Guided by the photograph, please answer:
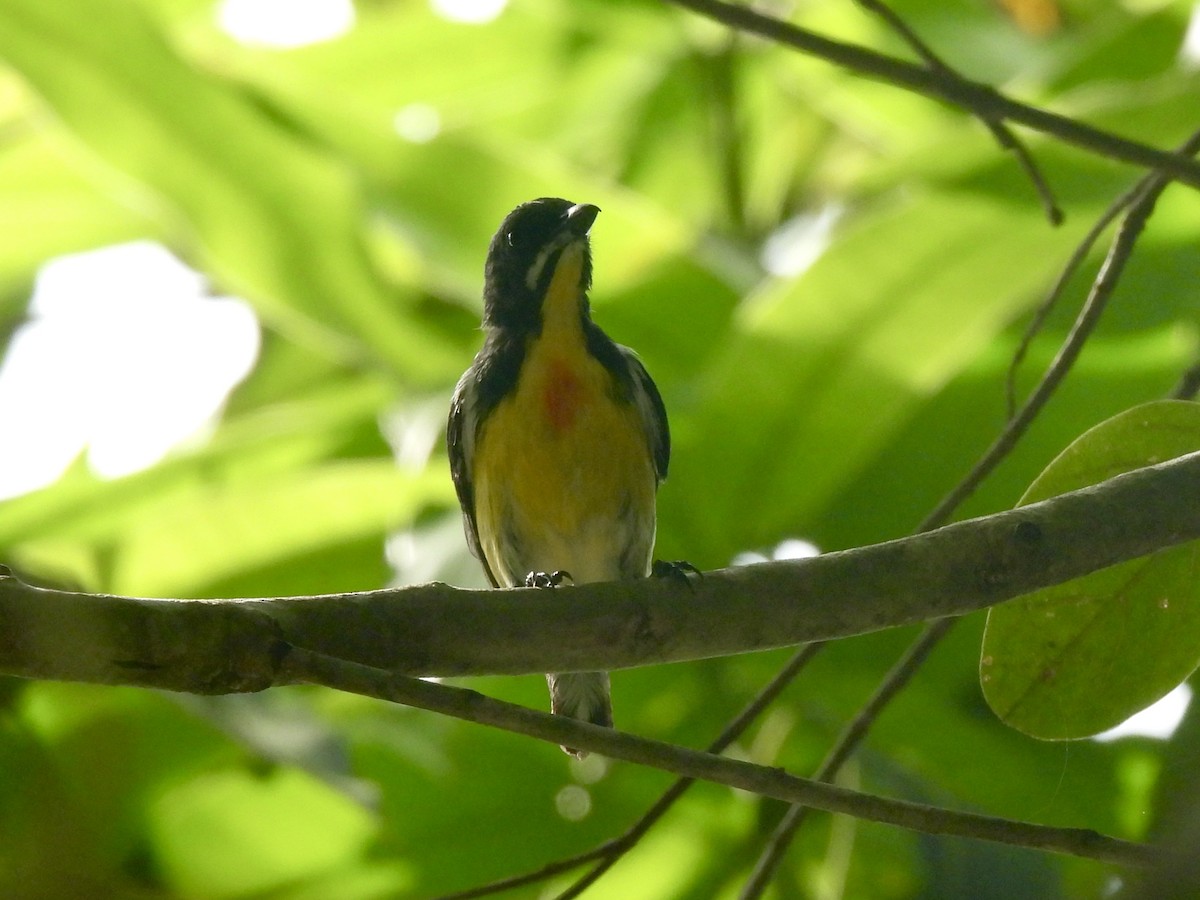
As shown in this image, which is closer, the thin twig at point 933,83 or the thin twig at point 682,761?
the thin twig at point 682,761

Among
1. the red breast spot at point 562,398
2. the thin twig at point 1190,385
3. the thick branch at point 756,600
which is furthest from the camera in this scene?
the red breast spot at point 562,398

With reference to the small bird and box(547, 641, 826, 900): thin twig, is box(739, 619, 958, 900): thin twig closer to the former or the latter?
box(547, 641, 826, 900): thin twig

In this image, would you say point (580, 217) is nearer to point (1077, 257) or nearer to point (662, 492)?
point (662, 492)

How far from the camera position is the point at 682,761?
5.37 feet

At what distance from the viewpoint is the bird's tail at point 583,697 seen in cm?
323

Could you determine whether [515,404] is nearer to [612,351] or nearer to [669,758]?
[612,351]

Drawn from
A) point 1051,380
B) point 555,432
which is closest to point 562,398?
point 555,432

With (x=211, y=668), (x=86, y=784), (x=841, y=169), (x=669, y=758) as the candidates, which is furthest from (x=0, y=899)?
(x=841, y=169)

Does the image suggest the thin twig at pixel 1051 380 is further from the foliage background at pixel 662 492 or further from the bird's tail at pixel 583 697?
the bird's tail at pixel 583 697

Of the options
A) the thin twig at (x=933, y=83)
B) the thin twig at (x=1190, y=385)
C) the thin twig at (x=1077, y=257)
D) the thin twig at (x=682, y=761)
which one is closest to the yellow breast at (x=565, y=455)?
the thin twig at (x=1077, y=257)

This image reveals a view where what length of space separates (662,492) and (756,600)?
1.63 meters

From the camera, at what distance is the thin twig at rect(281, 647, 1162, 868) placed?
4.95ft

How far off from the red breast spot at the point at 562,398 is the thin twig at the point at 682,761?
1.86 m

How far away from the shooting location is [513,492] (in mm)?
3543
